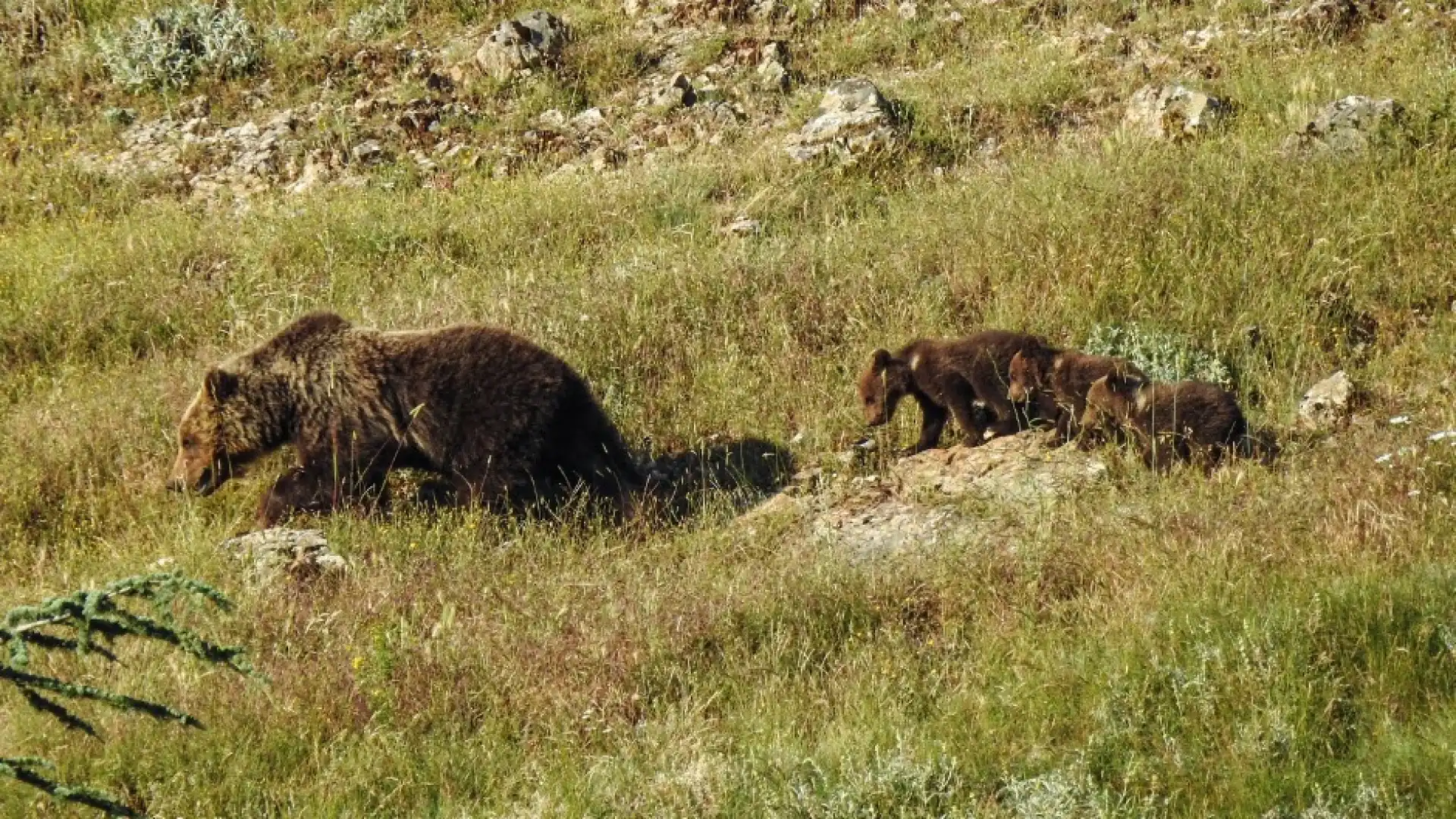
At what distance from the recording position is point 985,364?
941 centimetres

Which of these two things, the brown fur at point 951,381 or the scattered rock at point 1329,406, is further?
the brown fur at point 951,381

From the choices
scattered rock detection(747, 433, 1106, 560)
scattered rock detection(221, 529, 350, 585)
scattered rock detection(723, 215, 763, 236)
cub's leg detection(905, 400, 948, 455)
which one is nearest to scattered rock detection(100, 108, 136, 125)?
scattered rock detection(723, 215, 763, 236)

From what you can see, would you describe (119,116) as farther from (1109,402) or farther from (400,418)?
(1109,402)

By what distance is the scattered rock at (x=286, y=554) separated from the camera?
7977mm

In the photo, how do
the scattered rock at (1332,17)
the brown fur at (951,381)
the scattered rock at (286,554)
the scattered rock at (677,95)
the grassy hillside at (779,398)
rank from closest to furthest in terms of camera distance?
the grassy hillside at (779,398) → the scattered rock at (286,554) → the brown fur at (951,381) → the scattered rock at (1332,17) → the scattered rock at (677,95)

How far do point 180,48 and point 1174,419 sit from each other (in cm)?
1188

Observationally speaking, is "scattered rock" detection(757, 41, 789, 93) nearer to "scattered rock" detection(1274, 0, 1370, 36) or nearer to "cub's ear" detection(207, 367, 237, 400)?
"scattered rock" detection(1274, 0, 1370, 36)

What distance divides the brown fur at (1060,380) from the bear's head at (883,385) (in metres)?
0.64

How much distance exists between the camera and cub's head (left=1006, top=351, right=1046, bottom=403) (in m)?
9.13

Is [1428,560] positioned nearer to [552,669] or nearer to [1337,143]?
[552,669]

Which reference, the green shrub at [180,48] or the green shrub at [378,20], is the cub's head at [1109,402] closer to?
the green shrub at [378,20]

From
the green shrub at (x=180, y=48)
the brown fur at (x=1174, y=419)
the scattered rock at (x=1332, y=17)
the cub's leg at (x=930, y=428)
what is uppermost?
the green shrub at (x=180, y=48)

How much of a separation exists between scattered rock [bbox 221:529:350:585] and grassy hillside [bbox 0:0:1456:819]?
15 cm

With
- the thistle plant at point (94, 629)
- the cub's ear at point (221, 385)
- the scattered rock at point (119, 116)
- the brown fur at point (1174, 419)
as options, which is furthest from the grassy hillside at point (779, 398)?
the thistle plant at point (94, 629)
